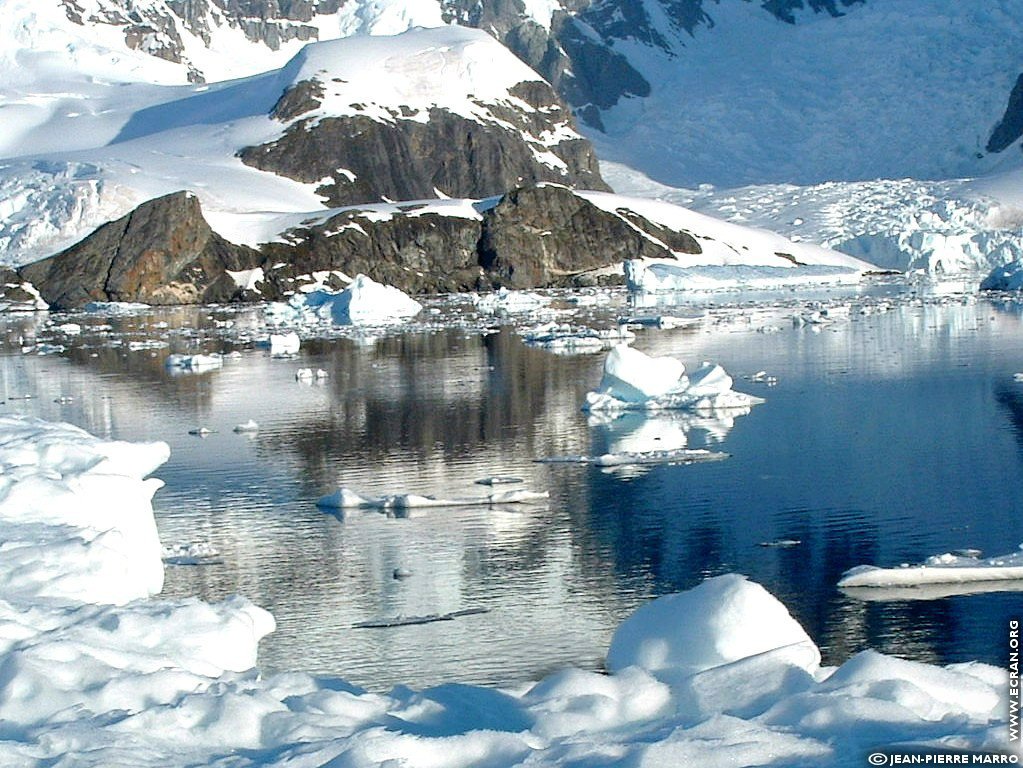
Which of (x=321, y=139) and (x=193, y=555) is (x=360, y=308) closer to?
(x=193, y=555)

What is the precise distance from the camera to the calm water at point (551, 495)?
32.7 feet

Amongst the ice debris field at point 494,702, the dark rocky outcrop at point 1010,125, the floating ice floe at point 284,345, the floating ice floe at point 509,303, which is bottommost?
the ice debris field at point 494,702

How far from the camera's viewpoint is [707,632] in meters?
7.68

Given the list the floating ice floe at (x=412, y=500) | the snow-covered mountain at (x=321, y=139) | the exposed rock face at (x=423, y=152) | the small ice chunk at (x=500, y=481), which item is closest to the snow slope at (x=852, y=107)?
the exposed rock face at (x=423, y=152)

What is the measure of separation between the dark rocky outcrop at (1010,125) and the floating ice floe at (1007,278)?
62.0m

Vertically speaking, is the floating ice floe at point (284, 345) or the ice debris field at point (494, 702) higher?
the floating ice floe at point (284, 345)

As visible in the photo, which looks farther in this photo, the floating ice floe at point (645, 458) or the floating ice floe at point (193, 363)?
the floating ice floe at point (193, 363)

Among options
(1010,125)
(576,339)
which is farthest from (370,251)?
(1010,125)

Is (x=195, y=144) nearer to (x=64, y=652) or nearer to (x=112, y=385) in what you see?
(x=112, y=385)

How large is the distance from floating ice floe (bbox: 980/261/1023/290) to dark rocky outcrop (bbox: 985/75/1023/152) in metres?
62.0

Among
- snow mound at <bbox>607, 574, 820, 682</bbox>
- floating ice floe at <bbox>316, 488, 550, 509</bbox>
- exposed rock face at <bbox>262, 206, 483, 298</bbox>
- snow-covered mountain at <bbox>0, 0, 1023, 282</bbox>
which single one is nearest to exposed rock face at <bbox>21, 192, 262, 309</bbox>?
exposed rock face at <bbox>262, 206, 483, 298</bbox>

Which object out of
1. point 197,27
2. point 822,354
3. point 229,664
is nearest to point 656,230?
point 822,354

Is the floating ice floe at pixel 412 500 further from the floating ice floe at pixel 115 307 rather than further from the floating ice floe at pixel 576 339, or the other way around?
the floating ice floe at pixel 115 307

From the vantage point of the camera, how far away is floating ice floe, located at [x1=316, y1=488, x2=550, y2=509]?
46.7ft
